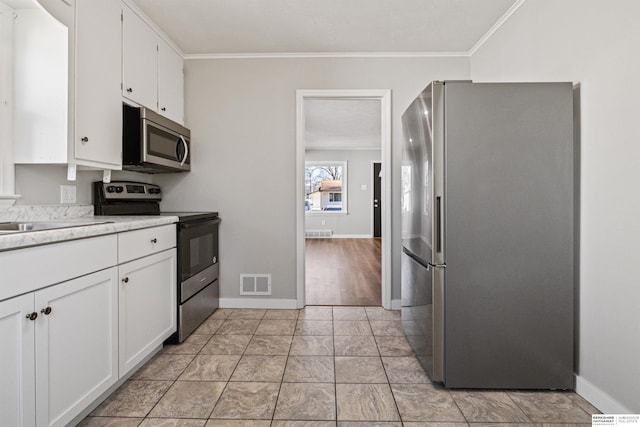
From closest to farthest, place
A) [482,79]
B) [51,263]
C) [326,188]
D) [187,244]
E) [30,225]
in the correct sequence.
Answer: [51,263]
[30,225]
[187,244]
[482,79]
[326,188]

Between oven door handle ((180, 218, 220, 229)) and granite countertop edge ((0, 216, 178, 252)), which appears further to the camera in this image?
oven door handle ((180, 218, 220, 229))

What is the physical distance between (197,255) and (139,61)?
1.45 metres

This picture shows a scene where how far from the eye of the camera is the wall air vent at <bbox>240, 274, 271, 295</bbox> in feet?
10.2

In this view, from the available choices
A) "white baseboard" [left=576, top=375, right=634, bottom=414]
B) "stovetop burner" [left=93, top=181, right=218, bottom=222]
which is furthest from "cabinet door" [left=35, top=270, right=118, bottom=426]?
"white baseboard" [left=576, top=375, right=634, bottom=414]

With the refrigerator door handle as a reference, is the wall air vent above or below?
below

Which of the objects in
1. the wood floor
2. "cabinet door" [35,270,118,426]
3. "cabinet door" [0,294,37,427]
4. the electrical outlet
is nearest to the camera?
"cabinet door" [0,294,37,427]

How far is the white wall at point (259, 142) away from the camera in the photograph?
3.04 meters

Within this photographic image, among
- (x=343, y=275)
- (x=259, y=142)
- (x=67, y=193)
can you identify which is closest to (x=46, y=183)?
(x=67, y=193)

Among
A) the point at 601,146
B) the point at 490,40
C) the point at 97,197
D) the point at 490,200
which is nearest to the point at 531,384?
the point at 490,200

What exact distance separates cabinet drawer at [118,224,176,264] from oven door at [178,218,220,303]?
121 millimetres

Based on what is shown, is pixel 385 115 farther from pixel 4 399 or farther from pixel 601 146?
pixel 4 399

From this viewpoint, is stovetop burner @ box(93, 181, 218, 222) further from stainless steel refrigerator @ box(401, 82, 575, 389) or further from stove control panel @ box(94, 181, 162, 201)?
stainless steel refrigerator @ box(401, 82, 575, 389)

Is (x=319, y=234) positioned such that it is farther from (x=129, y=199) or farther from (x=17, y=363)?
(x=17, y=363)

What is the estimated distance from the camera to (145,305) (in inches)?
75.2
